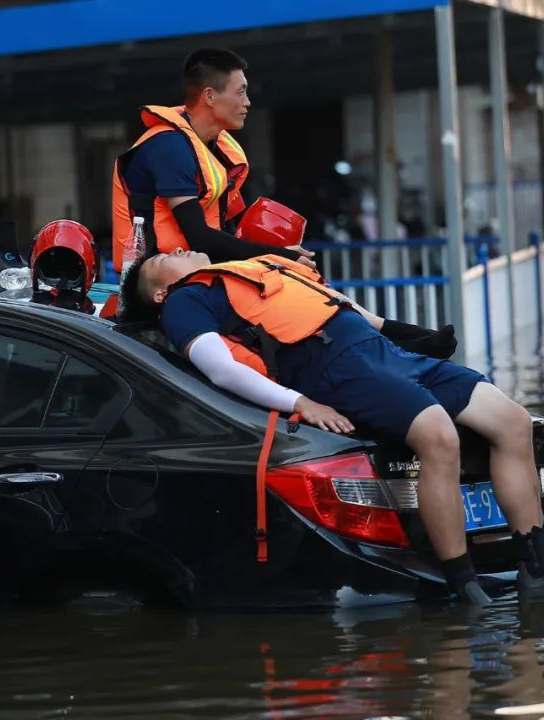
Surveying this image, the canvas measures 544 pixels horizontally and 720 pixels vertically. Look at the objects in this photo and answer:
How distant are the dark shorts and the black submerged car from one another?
10 centimetres

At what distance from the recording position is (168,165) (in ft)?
22.2

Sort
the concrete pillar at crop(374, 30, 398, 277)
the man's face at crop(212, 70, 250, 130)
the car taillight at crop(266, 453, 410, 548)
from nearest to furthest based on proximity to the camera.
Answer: the car taillight at crop(266, 453, 410, 548), the man's face at crop(212, 70, 250, 130), the concrete pillar at crop(374, 30, 398, 277)

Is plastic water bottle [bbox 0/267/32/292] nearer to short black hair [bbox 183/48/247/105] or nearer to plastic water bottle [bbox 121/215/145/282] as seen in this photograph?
plastic water bottle [bbox 121/215/145/282]

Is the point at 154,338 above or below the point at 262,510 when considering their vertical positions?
above

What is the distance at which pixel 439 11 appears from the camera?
13.7 metres

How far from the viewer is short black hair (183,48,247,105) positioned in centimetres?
704

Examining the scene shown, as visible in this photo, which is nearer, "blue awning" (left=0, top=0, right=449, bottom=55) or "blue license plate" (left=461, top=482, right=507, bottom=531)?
"blue license plate" (left=461, top=482, right=507, bottom=531)

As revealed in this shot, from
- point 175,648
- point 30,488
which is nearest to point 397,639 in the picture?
point 175,648

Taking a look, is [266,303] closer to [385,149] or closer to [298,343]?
→ [298,343]

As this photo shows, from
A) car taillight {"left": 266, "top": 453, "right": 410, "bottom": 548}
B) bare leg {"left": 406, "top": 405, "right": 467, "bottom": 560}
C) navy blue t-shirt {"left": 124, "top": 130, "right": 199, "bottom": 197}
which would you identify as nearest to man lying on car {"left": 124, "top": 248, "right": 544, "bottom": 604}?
bare leg {"left": 406, "top": 405, "right": 467, "bottom": 560}

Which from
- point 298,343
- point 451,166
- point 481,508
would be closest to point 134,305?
point 298,343

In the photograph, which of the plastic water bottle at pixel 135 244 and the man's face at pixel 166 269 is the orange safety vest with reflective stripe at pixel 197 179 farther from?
the man's face at pixel 166 269

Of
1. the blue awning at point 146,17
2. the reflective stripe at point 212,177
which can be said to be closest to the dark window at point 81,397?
the reflective stripe at point 212,177

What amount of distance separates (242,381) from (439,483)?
0.68 m
